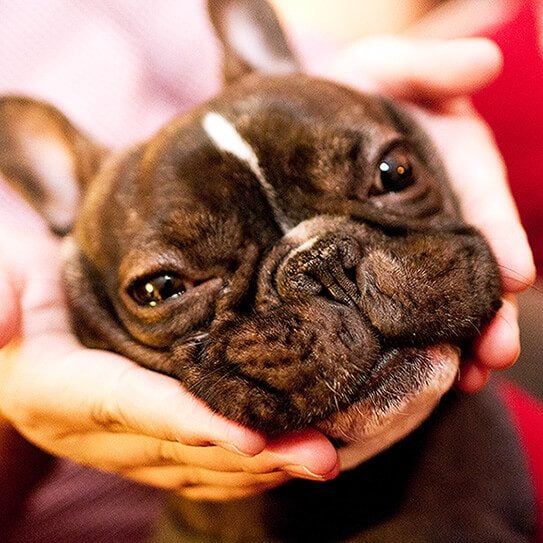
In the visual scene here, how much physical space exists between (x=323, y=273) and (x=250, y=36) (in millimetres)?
902

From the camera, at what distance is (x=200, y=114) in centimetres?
134

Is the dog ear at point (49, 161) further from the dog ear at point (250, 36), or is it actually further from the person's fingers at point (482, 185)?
the person's fingers at point (482, 185)

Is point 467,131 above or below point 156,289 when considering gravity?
below

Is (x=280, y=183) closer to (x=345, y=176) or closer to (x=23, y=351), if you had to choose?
(x=345, y=176)

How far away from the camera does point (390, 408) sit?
1021mm

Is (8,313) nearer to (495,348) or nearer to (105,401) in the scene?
(105,401)

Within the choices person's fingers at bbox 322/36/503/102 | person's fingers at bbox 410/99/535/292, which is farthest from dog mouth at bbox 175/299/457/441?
person's fingers at bbox 322/36/503/102

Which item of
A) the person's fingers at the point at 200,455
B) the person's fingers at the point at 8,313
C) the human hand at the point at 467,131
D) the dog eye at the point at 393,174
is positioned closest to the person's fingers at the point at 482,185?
the human hand at the point at 467,131

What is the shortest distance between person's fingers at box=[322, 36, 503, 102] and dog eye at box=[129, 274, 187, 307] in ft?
2.48

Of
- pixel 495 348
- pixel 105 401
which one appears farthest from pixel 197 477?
pixel 495 348

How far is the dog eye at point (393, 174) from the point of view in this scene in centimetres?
125

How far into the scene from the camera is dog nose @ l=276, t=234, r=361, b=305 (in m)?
1.05

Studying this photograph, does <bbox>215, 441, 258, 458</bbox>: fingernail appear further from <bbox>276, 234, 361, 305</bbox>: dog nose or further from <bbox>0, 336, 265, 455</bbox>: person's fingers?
<bbox>276, 234, 361, 305</bbox>: dog nose

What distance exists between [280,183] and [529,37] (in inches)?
51.6
